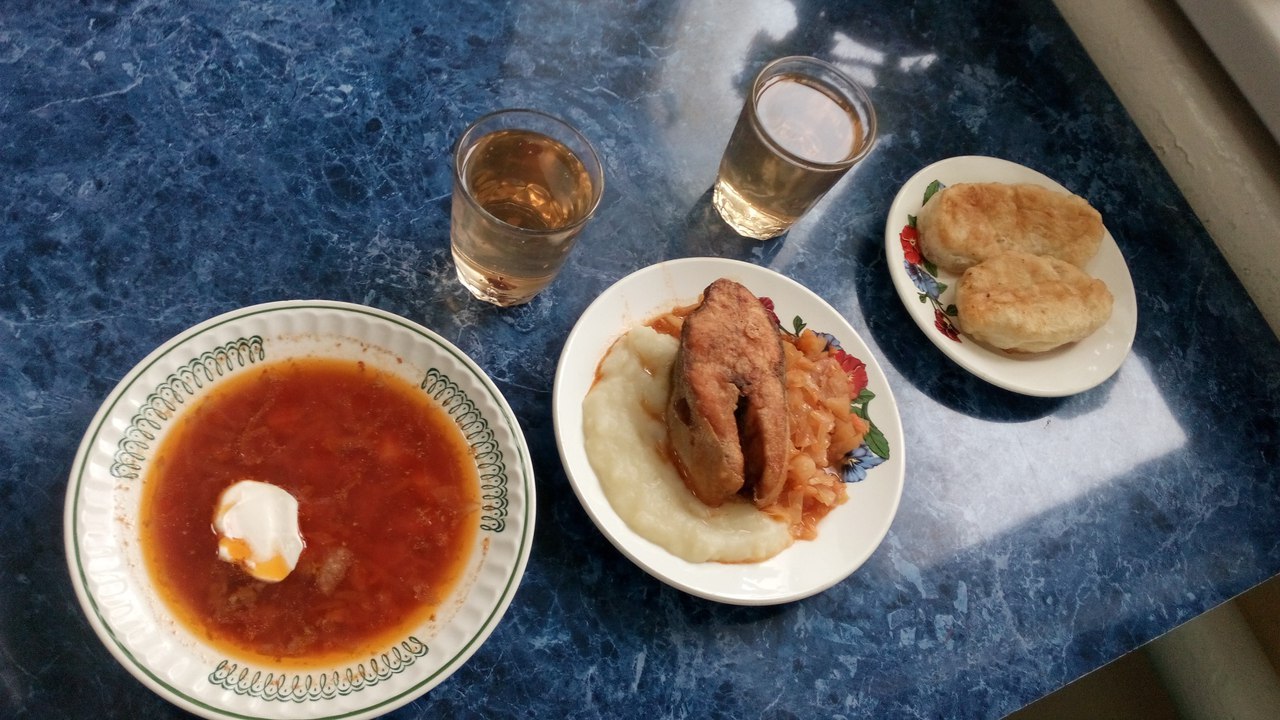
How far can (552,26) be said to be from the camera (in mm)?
2068

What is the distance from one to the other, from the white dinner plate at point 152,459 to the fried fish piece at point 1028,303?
1.06m

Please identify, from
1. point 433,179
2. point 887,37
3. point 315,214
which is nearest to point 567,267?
point 433,179

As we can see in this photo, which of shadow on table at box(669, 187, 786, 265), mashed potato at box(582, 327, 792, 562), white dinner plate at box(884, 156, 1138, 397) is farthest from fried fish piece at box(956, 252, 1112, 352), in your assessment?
mashed potato at box(582, 327, 792, 562)

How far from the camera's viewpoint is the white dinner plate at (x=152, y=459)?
1194 millimetres

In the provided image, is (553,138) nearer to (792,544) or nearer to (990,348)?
(792,544)

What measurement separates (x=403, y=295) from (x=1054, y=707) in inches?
81.4

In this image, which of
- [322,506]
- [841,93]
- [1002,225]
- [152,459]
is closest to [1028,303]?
[1002,225]

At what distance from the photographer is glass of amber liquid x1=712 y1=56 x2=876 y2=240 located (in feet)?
5.82

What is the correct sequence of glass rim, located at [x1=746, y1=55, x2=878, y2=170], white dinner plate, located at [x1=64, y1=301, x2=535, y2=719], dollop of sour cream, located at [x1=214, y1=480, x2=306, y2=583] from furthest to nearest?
glass rim, located at [x1=746, y1=55, x2=878, y2=170] < dollop of sour cream, located at [x1=214, y1=480, x2=306, y2=583] < white dinner plate, located at [x1=64, y1=301, x2=535, y2=719]

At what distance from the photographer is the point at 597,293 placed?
1820mm

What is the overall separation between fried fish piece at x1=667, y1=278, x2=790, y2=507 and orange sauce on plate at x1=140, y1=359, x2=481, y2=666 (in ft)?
1.23

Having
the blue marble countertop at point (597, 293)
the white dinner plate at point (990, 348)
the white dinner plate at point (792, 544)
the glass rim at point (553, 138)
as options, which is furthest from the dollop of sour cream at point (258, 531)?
the white dinner plate at point (990, 348)

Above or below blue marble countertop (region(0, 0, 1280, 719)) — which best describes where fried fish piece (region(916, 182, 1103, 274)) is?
above

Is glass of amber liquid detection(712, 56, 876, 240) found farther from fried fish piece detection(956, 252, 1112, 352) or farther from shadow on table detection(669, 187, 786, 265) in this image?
fried fish piece detection(956, 252, 1112, 352)
